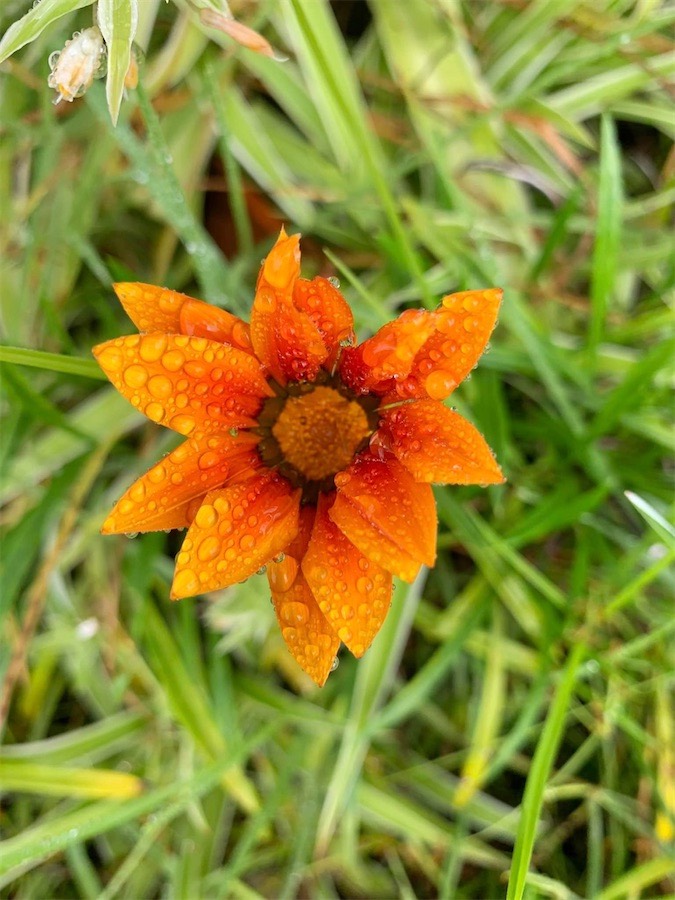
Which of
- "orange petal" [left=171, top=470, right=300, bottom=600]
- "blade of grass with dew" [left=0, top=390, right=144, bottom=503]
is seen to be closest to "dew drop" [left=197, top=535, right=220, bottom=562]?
"orange petal" [left=171, top=470, right=300, bottom=600]

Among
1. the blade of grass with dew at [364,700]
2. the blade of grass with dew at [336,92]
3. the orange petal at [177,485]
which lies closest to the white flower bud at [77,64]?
the orange petal at [177,485]

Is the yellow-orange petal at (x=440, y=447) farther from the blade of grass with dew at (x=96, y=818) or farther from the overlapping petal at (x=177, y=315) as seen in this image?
the blade of grass with dew at (x=96, y=818)

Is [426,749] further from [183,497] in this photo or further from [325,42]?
[325,42]

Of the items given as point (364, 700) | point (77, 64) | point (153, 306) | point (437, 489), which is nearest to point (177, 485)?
point (153, 306)

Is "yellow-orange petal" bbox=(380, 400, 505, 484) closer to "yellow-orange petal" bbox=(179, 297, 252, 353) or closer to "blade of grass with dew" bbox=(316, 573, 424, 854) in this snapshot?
"yellow-orange petal" bbox=(179, 297, 252, 353)

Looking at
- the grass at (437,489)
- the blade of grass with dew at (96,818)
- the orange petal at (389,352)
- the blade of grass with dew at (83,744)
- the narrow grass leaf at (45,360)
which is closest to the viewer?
the orange petal at (389,352)

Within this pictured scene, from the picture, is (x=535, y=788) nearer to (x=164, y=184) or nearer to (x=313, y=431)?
(x=313, y=431)
